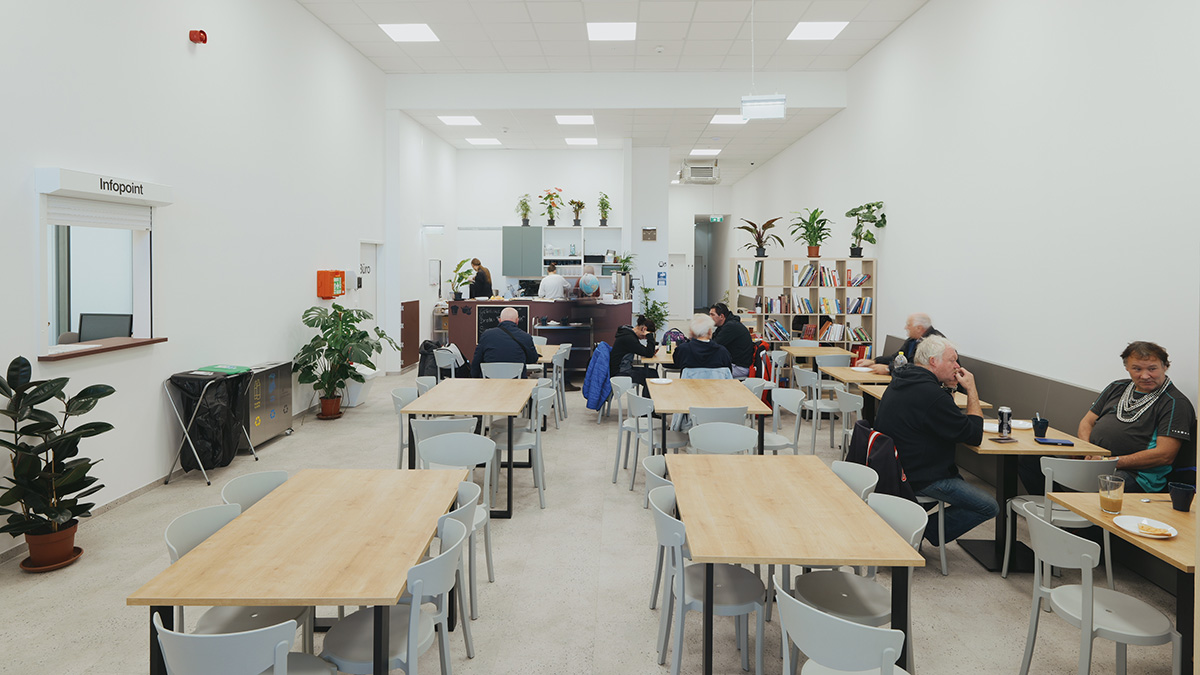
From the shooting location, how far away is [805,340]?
8.99 m

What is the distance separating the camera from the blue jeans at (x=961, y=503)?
4062 mm

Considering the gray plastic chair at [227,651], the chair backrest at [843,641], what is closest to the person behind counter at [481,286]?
the gray plastic chair at [227,651]

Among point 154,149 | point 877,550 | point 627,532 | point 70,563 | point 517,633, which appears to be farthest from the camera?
point 154,149

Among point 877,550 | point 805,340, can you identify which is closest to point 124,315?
point 877,550

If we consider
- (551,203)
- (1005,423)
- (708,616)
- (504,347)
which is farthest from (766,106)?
(551,203)

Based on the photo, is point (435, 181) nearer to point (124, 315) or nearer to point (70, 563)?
point (124, 315)

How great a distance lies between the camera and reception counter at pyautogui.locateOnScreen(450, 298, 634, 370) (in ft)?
32.9

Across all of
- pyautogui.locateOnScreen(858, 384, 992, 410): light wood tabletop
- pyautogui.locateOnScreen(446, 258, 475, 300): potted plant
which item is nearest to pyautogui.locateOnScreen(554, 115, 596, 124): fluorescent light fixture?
pyautogui.locateOnScreen(446, 258, 475, 300): potted plant

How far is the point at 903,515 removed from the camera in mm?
2926

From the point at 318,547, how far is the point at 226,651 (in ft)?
2.02

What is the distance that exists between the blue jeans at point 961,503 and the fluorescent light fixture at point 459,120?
907 cm

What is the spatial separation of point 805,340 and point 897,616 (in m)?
6.62

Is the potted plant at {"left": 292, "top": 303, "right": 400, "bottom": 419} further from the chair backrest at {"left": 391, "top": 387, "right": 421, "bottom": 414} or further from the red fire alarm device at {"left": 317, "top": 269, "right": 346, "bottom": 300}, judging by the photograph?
the chair backrest at {"left": 391, "top": 387, "right": 421, "bottom": 414}

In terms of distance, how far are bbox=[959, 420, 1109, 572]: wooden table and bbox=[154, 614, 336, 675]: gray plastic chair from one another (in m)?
3.60
